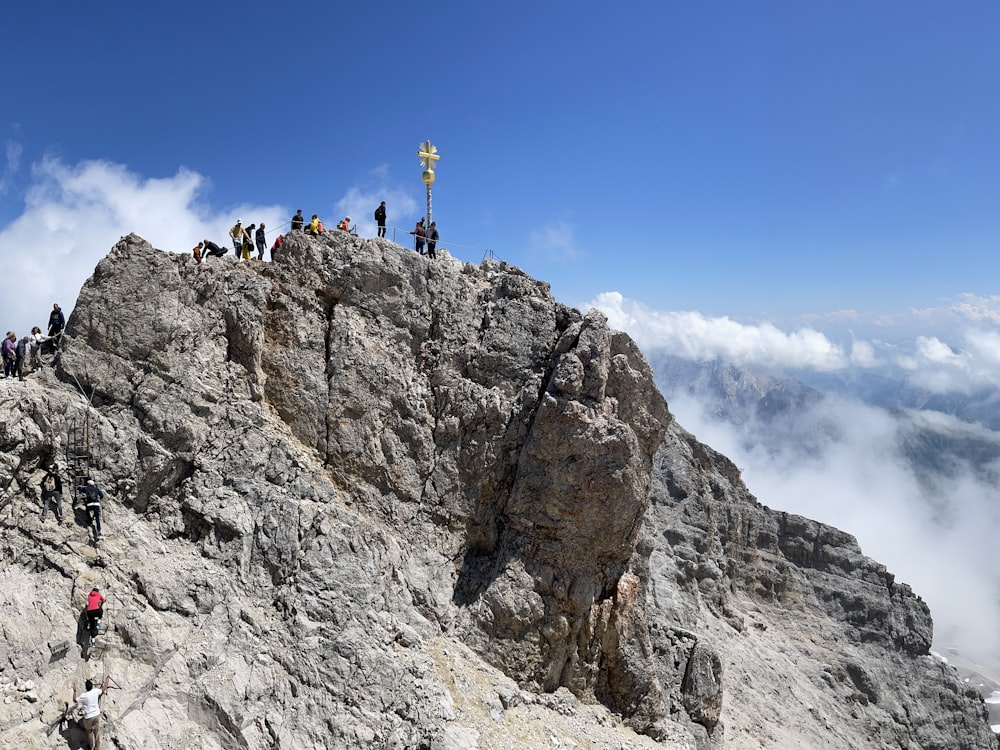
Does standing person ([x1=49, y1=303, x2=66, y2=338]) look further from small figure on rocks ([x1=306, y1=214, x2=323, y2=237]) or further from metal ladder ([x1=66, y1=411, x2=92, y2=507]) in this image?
small figure on rocks ([x1=306, y1=214, x2=323, y2=237])

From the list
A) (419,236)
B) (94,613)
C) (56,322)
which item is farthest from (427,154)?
(94,613)

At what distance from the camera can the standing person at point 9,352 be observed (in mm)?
23172

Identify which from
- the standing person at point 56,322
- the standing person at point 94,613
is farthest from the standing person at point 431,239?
the standing person at point 94,613

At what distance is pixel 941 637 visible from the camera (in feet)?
647

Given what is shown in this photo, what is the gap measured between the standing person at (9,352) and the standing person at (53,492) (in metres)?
4.40

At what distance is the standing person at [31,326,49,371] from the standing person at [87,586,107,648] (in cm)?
931

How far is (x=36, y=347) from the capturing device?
958 inches

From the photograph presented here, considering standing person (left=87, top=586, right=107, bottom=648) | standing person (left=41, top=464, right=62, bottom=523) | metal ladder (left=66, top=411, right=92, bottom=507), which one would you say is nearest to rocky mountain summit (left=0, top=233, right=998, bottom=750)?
metal ladder (left=66, top=411, right=92, bottom=507)

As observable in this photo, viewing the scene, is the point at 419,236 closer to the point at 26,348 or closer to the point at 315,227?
the point at 315,227

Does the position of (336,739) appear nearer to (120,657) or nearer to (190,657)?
(190,657)

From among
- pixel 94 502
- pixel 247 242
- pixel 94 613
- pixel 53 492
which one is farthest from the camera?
pixel 247 242

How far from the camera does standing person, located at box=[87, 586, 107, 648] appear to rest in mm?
19297

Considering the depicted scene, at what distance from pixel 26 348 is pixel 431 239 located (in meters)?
17.2

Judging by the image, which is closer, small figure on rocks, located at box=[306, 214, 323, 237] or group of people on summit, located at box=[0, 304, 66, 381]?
group of people on summit, located at box=[0, 304, 66, 381]
